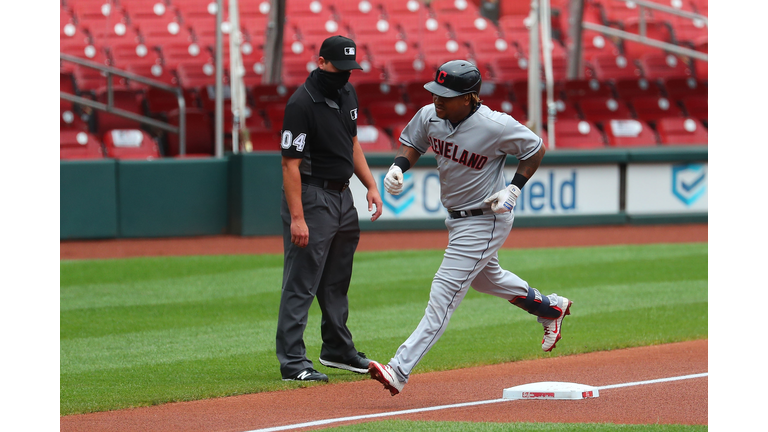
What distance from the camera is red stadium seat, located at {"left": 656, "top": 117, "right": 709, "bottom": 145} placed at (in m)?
16.1

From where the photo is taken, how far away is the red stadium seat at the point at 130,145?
13641 mm

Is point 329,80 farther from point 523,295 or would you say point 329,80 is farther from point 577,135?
point 577,135

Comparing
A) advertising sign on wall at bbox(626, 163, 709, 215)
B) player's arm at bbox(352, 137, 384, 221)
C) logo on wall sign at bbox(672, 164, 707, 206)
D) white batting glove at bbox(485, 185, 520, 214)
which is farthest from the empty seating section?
white batting glove at bbox(485, 185, 520, 214)

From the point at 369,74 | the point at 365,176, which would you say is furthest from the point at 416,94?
the point at 365,176

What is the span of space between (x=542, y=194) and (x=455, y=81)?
884 centimetres

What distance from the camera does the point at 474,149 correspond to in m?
5.03

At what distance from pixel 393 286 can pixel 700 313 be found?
3014 millimetres

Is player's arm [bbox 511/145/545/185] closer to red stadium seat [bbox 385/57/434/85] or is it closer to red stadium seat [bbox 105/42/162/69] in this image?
red stadium seat [bbox 385/57/434/85]

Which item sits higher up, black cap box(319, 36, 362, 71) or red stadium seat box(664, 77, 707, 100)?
red stadium seat box(664, 77, 707, 100)

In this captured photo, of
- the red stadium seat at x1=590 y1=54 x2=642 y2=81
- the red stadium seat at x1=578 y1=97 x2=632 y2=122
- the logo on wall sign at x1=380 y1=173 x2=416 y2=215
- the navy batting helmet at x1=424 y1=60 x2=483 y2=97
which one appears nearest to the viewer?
the navy batting helmet at x1=424 y1=60 x2=483 y2=97

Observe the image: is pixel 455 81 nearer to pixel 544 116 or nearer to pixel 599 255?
pixel 599 255

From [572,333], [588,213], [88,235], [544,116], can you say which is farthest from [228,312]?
[544,116]

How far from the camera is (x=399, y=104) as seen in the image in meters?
15.9

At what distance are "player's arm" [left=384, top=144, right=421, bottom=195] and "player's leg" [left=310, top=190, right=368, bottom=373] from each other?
53cm
